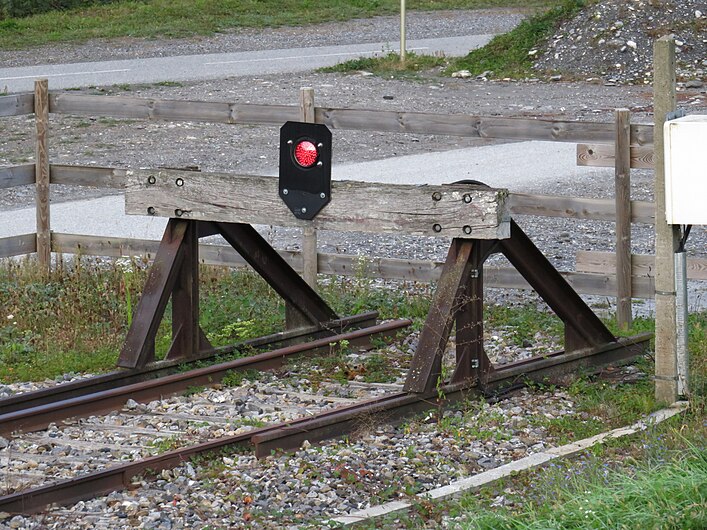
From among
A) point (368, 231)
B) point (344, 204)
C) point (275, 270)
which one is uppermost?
point (344, 204)

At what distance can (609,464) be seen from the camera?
5.96m

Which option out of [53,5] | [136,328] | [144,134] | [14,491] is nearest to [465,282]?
[136,328]

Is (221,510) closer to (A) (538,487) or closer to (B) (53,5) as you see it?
(A) (538,487)

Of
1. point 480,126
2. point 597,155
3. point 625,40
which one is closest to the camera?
point 597,155

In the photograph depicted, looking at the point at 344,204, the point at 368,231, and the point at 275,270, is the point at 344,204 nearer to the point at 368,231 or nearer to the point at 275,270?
the point at 368,231

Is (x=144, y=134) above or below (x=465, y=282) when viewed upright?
above

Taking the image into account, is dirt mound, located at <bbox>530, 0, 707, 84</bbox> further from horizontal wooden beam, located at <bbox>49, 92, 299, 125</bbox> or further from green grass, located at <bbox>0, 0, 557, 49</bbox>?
horizontal wooden beam, located at <bbox>49, 92, 299, 125</bbox>

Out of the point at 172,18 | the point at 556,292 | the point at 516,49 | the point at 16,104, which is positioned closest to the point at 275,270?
the point at 556,292

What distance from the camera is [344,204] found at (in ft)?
25.3

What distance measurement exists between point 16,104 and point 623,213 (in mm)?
5087

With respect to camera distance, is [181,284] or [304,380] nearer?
[304,380]

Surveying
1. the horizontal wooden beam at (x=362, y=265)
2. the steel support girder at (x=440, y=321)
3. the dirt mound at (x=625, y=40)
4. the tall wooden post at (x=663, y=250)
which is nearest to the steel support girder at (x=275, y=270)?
the horizontal wooden beam at (x=362, y=265)

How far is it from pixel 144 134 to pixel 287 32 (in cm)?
1155

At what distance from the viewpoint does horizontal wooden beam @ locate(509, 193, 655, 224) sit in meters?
9.41
